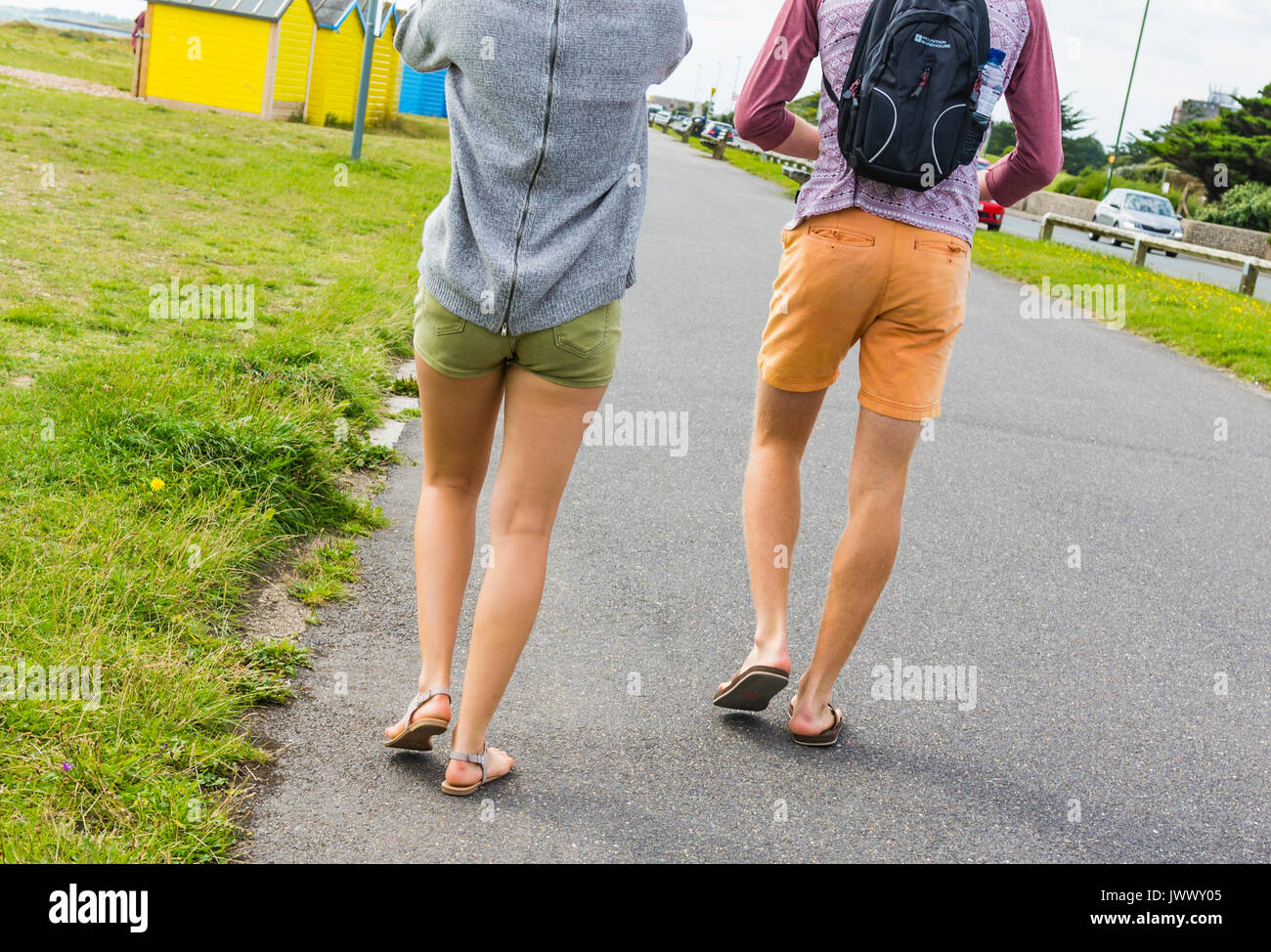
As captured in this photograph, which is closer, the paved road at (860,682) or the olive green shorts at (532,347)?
the olive green shorts at (532,347)

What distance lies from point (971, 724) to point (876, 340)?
1178 mm

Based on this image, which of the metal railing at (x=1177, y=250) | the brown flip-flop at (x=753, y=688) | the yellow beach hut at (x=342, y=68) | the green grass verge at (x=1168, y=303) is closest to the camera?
the brown flip-flop at (x=753, y=688)

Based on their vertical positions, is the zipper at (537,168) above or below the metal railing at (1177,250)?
above

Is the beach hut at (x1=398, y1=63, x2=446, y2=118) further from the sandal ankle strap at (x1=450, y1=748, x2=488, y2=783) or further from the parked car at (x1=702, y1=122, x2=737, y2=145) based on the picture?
the sandal ankle strap at (x1=450, y1=748, x2=488, y2=783)

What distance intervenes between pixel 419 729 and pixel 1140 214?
95.7 feet

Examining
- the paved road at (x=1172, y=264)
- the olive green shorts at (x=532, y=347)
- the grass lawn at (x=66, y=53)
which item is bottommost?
the paved road at (x=1172, y=264)

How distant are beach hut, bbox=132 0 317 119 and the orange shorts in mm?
24520

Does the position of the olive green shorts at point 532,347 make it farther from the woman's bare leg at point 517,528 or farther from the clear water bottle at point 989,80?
the clear water bottle at point 989,80

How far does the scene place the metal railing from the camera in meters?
16.0

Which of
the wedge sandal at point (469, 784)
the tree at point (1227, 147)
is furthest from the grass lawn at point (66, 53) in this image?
the tree at point (1227, 147)

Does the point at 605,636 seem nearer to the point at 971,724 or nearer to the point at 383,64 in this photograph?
the point at 971,724

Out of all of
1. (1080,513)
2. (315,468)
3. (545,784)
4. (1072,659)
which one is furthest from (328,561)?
(1080,513)

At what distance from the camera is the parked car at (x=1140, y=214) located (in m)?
27.9

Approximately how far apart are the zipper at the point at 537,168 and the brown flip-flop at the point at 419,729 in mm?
899
